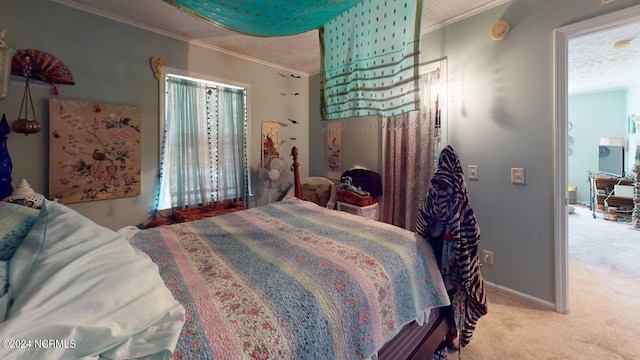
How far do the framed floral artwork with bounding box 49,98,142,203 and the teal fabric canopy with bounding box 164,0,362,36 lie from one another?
4.94 ft

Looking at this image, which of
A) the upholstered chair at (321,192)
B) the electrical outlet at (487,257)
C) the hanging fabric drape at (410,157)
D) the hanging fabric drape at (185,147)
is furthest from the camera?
the upholstered chair at (321,192)

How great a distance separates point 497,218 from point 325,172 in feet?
7.23

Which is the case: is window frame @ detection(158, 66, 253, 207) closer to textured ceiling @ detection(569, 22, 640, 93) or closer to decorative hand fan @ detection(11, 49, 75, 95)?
decorative hand fan @ detection(11, 49, 75, 95)

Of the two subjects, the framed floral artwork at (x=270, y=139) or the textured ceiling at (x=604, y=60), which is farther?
the framed floral artwork at (x=270, y=139)

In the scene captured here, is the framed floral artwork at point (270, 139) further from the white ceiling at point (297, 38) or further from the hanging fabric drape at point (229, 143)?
the white ceiling at point (297, 38)

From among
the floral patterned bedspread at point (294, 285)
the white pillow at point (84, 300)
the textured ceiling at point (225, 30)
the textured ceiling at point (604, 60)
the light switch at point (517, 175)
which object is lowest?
the floral patterned bedspread at point (294, 285)

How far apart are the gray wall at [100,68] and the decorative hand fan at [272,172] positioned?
1.11 meters

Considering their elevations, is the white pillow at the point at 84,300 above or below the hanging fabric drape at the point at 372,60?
below


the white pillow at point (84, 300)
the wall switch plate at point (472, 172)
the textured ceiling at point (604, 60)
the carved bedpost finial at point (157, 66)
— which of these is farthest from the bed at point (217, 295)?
the textured ceiling at point (604, 60)

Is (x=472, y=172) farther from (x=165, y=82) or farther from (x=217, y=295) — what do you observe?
(x=165, y=82)

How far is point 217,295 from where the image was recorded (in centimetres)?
88

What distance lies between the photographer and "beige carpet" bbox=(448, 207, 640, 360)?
5.04 feet

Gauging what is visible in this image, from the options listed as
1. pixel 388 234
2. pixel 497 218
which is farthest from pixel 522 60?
pixel 388 234

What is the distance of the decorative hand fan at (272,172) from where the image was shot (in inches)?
118
